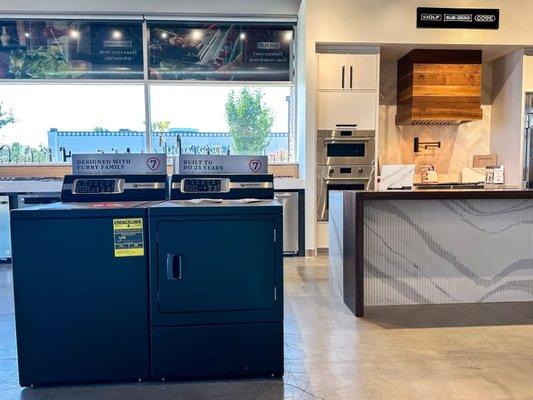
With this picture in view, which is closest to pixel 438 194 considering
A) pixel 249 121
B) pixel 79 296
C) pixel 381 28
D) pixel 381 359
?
pixel 381 359

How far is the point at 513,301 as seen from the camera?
10.8 feet

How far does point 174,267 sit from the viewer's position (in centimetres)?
204

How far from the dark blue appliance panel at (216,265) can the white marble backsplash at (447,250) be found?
122cm

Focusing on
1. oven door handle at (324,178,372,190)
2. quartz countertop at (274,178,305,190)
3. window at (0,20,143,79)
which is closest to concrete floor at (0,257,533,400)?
quartz countertop at (274,178,305,190)

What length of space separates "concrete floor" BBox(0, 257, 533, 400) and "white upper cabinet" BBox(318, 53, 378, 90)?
9.22 feet

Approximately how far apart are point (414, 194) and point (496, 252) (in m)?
0.90

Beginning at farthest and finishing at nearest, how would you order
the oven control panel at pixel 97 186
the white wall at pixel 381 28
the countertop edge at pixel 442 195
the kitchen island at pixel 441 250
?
the white wall at pixel 381 28 < the kitchen island at pixel 441 250 < the countertop edge at pixel 442 195 < the oven control panel at pixel 97 186

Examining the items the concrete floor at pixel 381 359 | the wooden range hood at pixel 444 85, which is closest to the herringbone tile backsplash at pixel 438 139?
the wooden range hood at pixel 444 85

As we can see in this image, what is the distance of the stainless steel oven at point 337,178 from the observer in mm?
5129

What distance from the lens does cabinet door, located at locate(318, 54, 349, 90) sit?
501cm

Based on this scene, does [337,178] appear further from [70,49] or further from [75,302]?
[70,49]

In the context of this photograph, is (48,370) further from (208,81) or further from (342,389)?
(208,81)

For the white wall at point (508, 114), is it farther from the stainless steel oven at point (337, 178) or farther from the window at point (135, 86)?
the window at point (135, 86)

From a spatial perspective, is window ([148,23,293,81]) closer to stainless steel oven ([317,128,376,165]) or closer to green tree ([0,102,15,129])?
stainless steel oven ([317,128,376,165])
